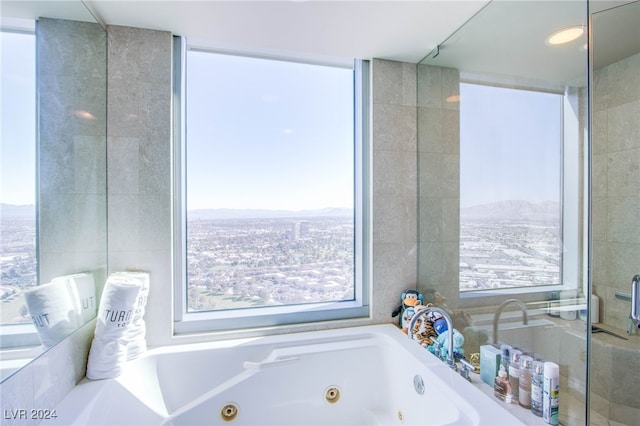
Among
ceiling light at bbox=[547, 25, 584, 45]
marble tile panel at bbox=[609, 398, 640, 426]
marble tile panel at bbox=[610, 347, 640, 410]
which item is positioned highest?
ceiling light at bbox=[547, 25, 584, 45]

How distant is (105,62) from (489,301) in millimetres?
2376

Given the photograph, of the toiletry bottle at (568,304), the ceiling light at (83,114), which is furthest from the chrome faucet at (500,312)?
the ceiling light at (83,114)

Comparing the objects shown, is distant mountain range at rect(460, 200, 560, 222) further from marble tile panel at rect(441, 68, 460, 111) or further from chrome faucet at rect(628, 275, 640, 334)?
chrome faucet at rect(628, 275, 640, 334)

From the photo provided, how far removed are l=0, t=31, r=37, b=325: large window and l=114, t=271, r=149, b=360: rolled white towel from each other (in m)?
0.43

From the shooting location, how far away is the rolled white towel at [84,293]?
1.29 meters

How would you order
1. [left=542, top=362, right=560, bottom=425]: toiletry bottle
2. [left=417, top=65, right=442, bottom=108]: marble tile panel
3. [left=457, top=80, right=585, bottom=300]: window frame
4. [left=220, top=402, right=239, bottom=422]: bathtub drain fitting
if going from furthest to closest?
[left=417, top=65, right=442, bottom=108]: marble tile panel → [left=220, top=402, right=239, bottom=422]: bathtub drain fitting → [left=457, top=80, right=585, bottom=300]: window frame → [left=542, top=362, right=560, bottom=425]: toiletry bottle

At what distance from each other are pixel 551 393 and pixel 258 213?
157 centimetres

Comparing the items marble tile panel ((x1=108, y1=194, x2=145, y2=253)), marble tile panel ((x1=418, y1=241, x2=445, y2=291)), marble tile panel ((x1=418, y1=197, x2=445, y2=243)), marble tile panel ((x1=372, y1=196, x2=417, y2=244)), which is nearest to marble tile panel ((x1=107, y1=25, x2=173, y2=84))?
marble tile panel ((x1=108, y1=194, x2=145, y2=253))

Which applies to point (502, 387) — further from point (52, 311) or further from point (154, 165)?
point (154, 165)

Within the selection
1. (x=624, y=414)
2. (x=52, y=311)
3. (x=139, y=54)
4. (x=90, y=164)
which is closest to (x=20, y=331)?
(x=52, y=311)

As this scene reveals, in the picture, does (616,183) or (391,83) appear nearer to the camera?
(616,183)

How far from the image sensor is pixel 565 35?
1.17 meters

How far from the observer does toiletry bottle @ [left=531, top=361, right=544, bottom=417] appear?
107cm

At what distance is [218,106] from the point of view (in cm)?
174
